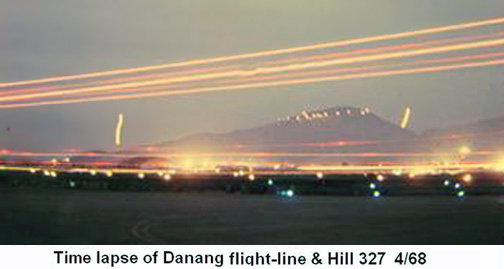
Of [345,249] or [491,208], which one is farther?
[491,208]

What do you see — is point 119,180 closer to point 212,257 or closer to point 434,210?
point 434,210

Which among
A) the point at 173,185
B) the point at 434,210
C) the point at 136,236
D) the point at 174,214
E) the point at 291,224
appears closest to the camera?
the point at 136,236

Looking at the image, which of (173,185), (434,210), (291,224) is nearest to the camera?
(291,224)

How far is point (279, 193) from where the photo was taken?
7456 centimetres

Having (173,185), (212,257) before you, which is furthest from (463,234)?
(173,185)

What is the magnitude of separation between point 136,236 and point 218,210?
1666cm

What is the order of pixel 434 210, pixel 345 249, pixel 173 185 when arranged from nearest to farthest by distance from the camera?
pixel 345 249
pixel 434 210
pixel 173 185

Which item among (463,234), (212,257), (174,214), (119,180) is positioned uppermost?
(119,180)

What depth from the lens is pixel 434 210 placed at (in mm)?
44875

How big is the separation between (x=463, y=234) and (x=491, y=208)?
1768 cm

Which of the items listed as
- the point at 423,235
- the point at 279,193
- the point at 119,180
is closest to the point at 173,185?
the point at 119,180

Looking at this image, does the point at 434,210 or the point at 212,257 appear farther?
the point at 434,210

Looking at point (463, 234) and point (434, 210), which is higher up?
point (434, 210)

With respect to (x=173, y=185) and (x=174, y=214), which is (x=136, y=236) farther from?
(x=173, y=185)
